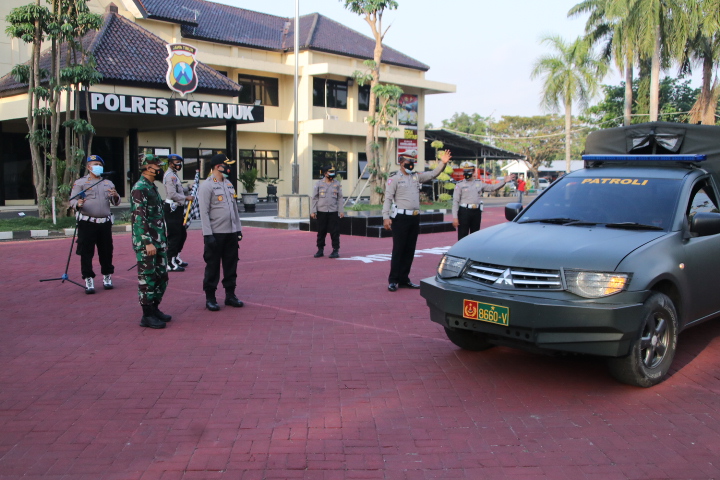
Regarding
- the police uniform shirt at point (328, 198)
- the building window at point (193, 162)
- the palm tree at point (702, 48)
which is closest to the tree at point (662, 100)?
the palm tree at point (702, 48)

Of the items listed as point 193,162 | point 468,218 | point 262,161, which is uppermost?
point 262,161

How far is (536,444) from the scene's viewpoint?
4125 mm

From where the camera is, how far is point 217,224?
790 centimetres

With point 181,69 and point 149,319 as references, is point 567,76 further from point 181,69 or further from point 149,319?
point 149,319

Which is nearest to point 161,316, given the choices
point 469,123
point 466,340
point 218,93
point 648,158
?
point 466,340

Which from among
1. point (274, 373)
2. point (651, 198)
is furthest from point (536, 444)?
point (651, 198)

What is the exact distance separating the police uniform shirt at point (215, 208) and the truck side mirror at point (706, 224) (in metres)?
4.95

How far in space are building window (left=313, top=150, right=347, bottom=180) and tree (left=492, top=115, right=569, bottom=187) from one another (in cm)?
3169

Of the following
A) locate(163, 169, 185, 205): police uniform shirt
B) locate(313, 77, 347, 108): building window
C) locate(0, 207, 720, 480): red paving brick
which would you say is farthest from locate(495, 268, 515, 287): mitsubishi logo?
locate(313, 77, 347, 108): building window

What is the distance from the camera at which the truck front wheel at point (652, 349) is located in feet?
16.2

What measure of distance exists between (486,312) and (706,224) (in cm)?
208

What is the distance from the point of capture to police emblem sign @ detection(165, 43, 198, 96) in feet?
72.0

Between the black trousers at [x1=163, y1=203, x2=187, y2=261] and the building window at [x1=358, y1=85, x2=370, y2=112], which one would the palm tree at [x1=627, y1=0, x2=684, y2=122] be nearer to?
the building window at [x1=358, y1=85, x2=370, y2=112]

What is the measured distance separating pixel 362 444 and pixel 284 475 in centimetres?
61
